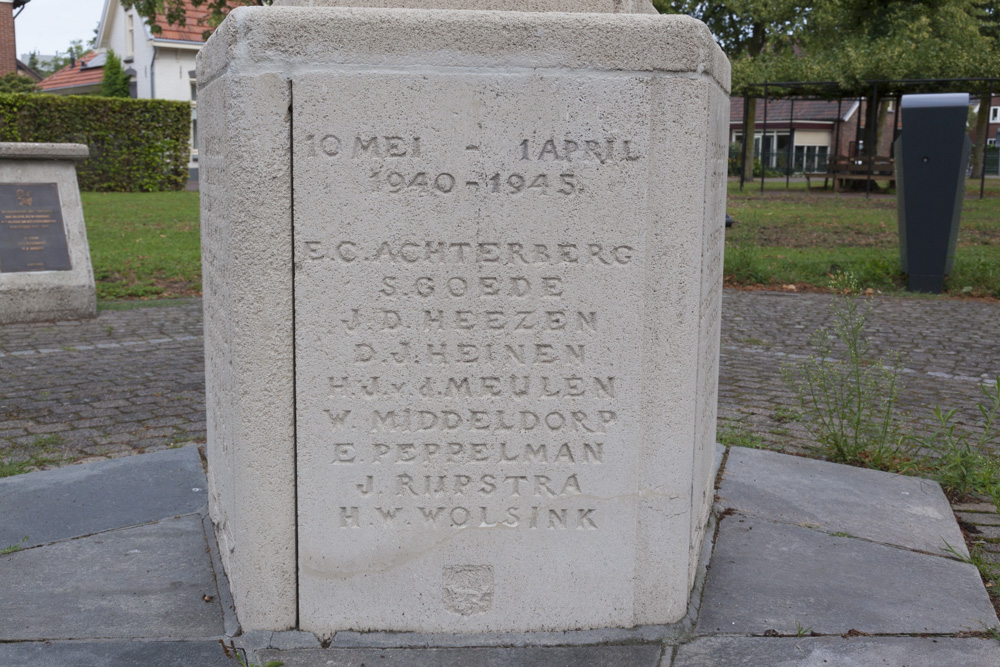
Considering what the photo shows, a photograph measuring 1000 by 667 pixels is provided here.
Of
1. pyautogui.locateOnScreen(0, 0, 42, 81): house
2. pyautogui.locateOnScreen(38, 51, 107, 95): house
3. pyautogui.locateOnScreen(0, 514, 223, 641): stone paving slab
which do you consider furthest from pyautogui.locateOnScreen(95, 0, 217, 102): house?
pyautogui.locateOnScreen(0, 514, 223, 641): stone paving slab

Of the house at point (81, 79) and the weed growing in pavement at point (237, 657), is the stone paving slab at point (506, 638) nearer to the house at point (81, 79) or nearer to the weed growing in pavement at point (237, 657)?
the weed growing in pavement at point (237, 657)

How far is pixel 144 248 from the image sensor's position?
41.0ft

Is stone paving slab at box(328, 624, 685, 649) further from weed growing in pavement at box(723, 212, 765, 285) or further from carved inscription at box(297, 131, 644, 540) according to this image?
weed growing in pavement at box(723, 212, 765, 285)

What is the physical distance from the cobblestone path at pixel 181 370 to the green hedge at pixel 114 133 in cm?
1644

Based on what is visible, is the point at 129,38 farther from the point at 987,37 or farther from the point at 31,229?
the point at 31,229

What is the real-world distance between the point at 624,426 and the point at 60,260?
7.14m

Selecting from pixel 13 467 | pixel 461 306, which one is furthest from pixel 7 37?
pixel 461 306

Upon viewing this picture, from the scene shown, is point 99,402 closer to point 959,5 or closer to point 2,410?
point 2,410

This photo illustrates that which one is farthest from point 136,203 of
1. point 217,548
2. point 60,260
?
point 217,548

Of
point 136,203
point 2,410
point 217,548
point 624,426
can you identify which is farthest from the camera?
point 136,203

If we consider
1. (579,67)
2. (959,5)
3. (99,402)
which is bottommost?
(99,402)

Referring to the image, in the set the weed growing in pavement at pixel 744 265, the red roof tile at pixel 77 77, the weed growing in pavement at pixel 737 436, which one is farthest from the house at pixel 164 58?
the weed growing in pavement at pixel 737 436

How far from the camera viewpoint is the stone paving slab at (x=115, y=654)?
2430 millimetres

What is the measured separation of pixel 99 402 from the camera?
557cm
